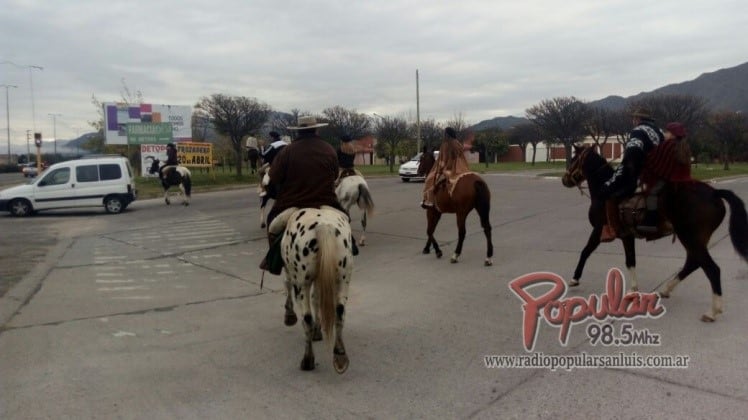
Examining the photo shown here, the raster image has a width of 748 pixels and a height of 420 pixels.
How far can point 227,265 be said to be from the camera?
9.14 meters

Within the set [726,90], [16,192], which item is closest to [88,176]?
[16,192]

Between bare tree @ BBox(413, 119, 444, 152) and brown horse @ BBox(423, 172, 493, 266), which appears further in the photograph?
bare tree @ BBox(413, 119, 444, 152)

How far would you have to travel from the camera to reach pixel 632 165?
6.00 m

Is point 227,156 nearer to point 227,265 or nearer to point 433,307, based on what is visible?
point 227,265

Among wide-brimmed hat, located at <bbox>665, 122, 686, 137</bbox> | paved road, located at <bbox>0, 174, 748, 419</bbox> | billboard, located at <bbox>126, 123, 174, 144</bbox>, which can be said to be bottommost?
paved road, located at <bbox>0, 174, 748, 419</bbox>

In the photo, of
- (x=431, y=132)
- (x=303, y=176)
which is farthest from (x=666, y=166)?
(x=431, y=132)

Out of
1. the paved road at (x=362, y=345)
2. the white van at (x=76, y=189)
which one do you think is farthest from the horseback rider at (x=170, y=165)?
the paved road at (x=362, y=345)

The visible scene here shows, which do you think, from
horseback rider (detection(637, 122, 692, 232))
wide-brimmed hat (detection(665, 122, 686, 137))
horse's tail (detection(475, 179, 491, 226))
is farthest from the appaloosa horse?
wide-brimmed hat (detection(665, 122, 686, 137))

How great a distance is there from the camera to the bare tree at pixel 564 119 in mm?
42031

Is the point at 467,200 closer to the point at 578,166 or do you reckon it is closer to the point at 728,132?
the point at 578,166

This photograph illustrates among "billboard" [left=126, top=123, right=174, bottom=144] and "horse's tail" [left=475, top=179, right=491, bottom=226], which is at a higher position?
"billboard" [left=126, top=123, right=174, bottom=144]

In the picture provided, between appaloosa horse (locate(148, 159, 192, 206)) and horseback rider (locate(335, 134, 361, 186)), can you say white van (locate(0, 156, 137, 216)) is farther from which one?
horseback rider (locate(335, 134, 361, 186))

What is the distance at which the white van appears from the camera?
57.0 feet

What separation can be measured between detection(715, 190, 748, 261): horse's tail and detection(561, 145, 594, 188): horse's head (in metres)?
1.59
